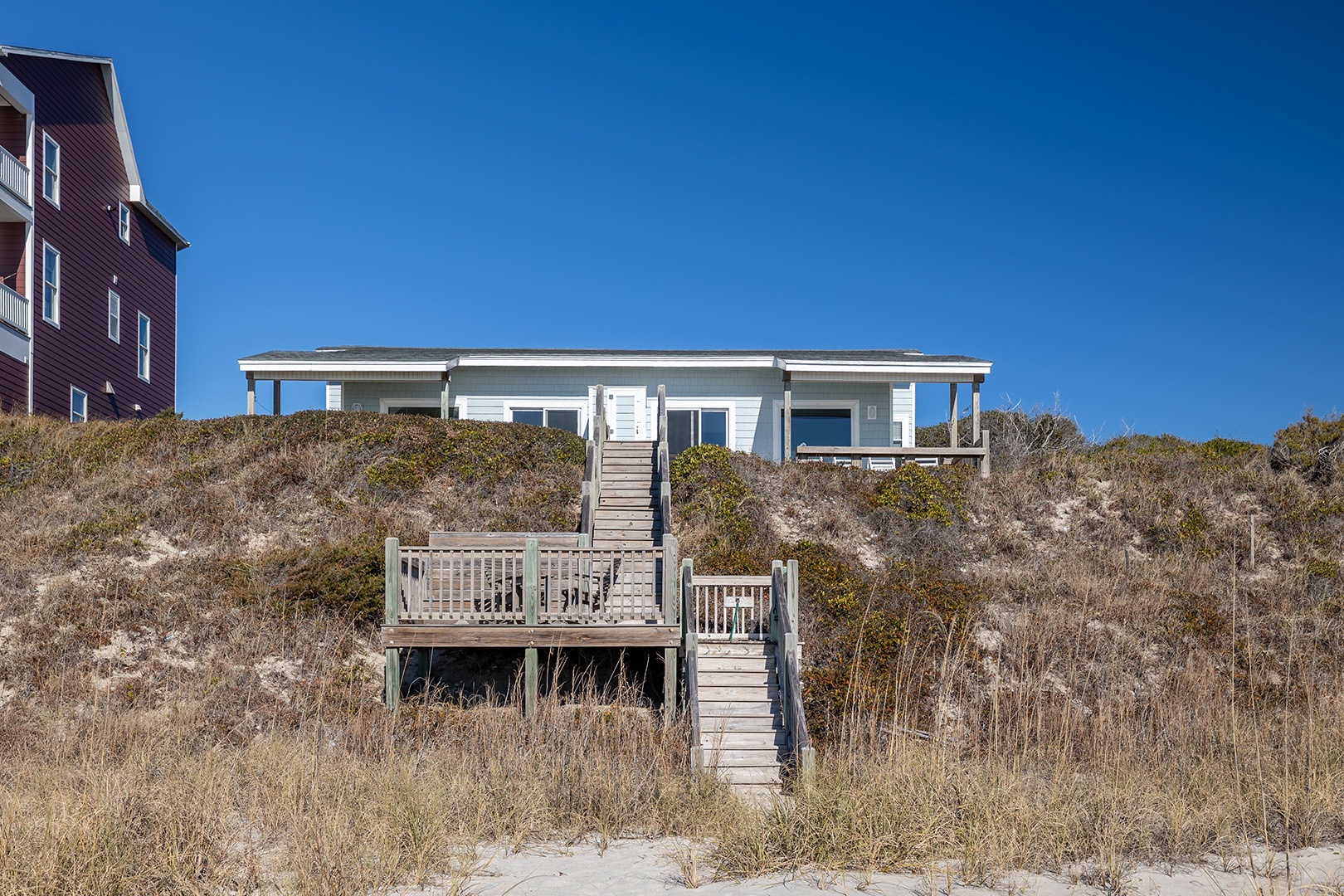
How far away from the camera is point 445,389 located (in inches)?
1003

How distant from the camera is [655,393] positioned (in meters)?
27.0

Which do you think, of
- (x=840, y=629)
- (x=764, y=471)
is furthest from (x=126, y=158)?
(x=840, y=629)

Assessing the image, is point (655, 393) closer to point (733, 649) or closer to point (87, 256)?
point (733, 649)

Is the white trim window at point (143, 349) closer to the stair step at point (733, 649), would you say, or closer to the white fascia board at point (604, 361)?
the white fascia board at point (604, 361)

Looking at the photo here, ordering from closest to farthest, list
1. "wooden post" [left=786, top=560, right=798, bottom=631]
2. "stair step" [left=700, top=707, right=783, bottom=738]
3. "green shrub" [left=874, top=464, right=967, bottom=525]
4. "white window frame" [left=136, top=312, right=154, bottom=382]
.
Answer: "stair step" [left=700, top=707, right=783, bottom=738], "wooden post" [left=786, top=560, right=798, bottom=631], "green shrub" [left=874, top=464, right=967, bottom=525], "white window frame" [left=136, top=312, right=154, bottom=382]

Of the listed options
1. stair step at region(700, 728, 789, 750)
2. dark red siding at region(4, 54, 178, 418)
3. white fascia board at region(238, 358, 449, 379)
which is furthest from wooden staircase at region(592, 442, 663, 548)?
dark red siding at region(4, 54, 178, 418)

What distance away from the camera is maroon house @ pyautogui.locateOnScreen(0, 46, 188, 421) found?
76.2 ft

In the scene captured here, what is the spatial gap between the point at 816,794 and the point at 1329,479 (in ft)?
70.8

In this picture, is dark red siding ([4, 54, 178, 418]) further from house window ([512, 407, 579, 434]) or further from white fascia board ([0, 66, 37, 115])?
house window ([512, 407, 579, 434])

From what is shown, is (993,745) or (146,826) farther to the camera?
(993,745)

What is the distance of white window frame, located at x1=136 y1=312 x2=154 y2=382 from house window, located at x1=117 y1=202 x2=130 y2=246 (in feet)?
7.40

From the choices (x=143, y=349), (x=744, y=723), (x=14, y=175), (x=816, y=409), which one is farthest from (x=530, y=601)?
(x=143, y=349)

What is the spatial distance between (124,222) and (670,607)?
→ 23385 mm

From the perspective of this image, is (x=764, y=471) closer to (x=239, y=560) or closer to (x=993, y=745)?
(x=239, y=560)
